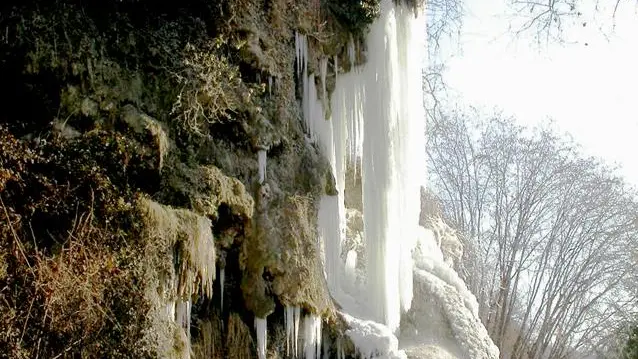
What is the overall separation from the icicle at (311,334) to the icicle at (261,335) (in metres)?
0.49

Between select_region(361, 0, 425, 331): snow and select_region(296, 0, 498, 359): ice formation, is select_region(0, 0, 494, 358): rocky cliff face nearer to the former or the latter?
select_region(296, 0, 498, 359): ice formation

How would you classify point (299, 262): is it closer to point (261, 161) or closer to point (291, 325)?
point (291, 325)

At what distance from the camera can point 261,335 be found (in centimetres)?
557

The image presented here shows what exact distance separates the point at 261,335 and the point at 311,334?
597 millimetres

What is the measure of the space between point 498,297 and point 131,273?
563 inches

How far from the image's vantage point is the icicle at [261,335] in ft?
18.2

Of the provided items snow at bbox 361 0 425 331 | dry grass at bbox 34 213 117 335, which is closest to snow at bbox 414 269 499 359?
snow at bbox 361 0 425 331

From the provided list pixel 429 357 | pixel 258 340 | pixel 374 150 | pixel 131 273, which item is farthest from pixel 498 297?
pixel 131 273

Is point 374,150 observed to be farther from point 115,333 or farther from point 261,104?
point 115,333

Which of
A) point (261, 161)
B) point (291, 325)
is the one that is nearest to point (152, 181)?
point (261, 161)

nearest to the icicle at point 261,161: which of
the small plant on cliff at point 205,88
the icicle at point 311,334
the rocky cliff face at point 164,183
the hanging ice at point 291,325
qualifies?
the rocky cliff face at point 164,183

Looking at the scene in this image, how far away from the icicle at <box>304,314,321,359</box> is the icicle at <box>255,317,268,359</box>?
49 cm

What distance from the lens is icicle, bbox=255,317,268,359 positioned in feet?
18.2

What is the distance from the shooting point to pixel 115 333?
4164 millimetres
